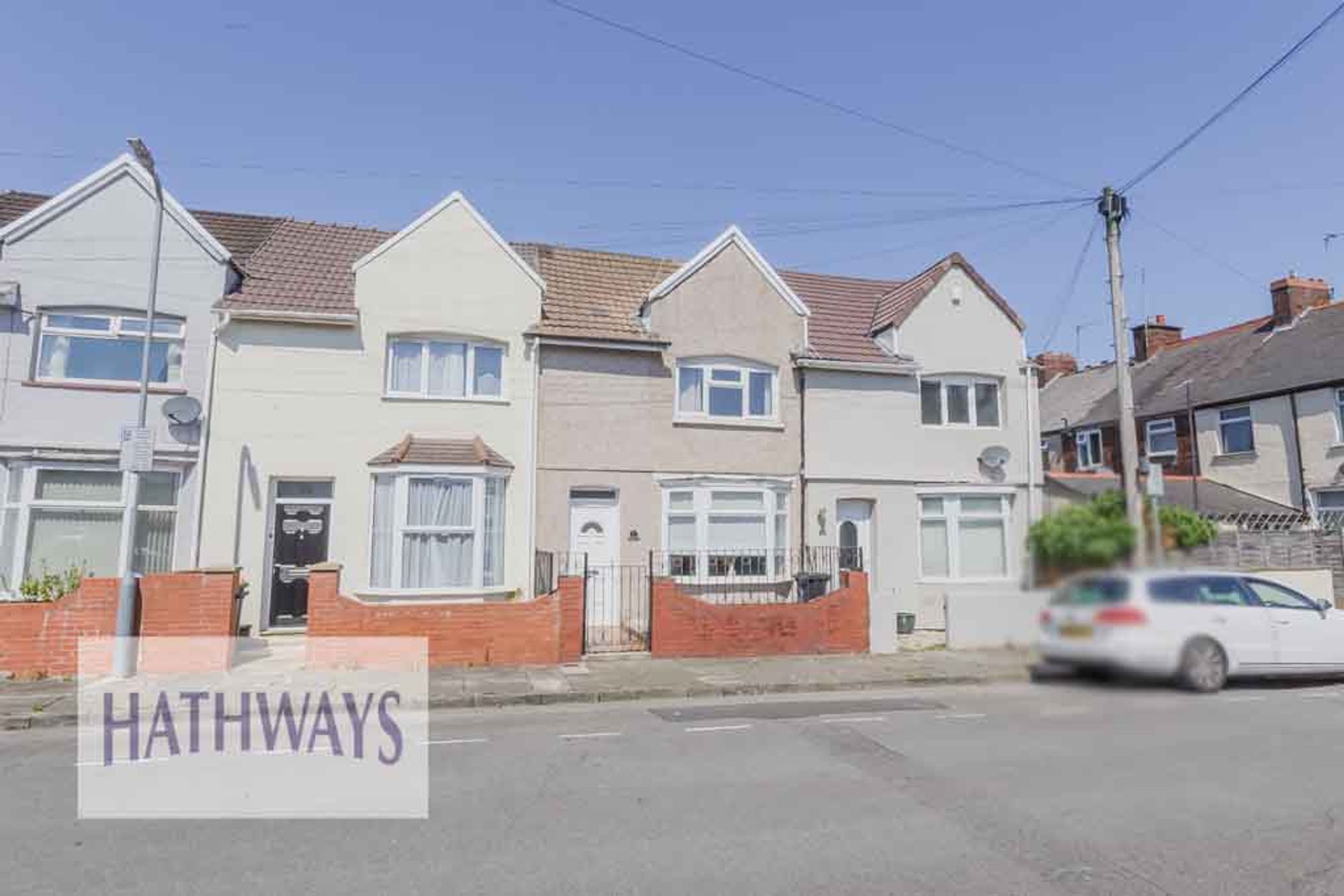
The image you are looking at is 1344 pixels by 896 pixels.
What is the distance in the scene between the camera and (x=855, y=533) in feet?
27.9

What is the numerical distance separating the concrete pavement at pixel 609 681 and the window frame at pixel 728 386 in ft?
22.9

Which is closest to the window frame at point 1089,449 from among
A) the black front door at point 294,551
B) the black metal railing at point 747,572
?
the black metal railing at point 747,572

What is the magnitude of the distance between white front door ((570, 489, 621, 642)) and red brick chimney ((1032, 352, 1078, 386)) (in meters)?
19.5

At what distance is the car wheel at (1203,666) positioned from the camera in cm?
138

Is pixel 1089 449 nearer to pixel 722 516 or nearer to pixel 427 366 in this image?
pixel 722 516

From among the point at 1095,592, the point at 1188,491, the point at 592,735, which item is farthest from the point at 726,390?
the point at 1095,592

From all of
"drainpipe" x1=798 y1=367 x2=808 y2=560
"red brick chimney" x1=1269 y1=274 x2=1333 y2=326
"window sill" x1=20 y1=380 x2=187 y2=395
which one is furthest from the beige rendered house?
"red brick chimney" x1=1269 y1=274 x2=1333 y2=326

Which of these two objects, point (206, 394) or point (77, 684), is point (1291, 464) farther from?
point (206, 394)

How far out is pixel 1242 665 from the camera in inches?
60.6

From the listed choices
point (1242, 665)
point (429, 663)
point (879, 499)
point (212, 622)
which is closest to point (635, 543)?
point (429, 663)

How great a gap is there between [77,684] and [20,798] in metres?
7.36

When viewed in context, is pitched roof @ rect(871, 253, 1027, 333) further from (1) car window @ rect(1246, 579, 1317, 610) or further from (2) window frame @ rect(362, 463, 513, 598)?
(2) window frame @ rect(362, 463, 513, 598)

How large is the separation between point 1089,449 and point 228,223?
2717 cm

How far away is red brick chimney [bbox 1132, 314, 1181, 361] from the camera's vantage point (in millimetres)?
1988
